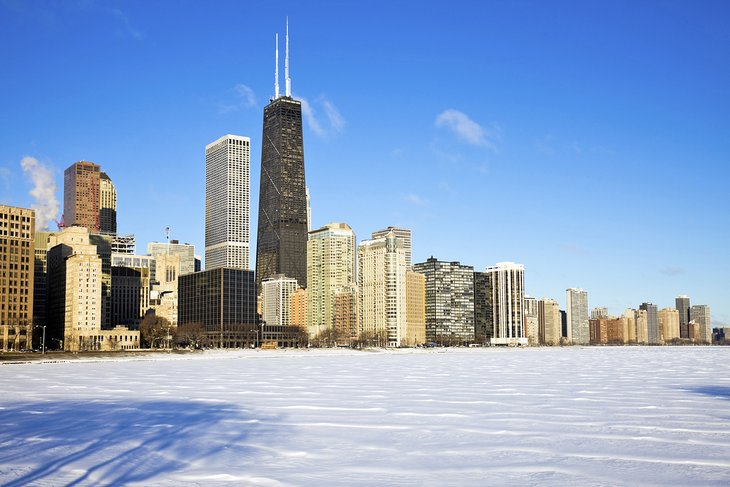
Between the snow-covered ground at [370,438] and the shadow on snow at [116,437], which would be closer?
the snow-covered ground at [370,438]

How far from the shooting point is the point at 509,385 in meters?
53.2

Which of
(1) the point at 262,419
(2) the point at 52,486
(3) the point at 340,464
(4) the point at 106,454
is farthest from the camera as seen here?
(1) the point at 262,419

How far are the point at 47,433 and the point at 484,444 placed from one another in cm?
1690

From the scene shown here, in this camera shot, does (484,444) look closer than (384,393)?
Yes

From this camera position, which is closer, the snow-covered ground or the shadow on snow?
the snow-covered ground

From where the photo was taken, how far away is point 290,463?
22.6 meters

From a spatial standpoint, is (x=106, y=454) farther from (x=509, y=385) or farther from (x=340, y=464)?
(x=509, y=385)

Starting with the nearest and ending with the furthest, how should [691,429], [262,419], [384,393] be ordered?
[691,429], [262,419], [384,393]

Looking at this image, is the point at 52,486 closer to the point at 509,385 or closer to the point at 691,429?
the point at 691,429

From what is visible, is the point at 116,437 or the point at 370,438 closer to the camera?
the point at 370,438

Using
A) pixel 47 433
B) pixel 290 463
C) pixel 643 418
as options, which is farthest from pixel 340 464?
pixel 643 418

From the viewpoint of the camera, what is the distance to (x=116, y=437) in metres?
27.4

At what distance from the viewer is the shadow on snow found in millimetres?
21391

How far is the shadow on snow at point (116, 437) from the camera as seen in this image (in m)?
21.4
